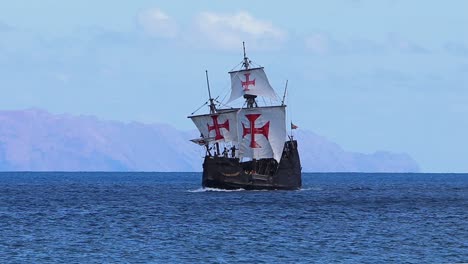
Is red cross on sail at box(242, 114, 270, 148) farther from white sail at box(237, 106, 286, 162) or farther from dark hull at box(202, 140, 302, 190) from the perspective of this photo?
dark hull at box(202, 140, 302, 190)

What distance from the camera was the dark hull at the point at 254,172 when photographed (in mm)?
119438

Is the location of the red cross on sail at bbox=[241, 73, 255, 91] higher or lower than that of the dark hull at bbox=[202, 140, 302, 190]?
higher

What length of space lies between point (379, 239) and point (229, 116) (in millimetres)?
64198

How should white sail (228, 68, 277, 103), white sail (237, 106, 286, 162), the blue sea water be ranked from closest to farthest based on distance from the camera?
the blue sea water < white sail (237, 106, 286, 162) < white sail (228, 68, 277, 103)

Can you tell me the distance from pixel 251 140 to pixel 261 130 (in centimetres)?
172

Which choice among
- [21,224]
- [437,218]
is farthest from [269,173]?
[21,224]

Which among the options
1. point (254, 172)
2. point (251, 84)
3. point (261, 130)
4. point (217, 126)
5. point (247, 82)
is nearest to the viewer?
point (254, 172)

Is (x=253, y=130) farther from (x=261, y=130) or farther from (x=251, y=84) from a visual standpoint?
(x=251, y=84)

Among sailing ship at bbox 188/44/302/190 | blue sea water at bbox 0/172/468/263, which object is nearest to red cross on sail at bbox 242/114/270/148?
sailing ship at bbox 188/44/302/190

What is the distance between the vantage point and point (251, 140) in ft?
408

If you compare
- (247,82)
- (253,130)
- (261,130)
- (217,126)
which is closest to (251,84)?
(247,82)

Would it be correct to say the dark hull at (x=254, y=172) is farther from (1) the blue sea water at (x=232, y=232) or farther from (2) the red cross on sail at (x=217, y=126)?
(1) the blue sea water at (x=232, y=232)

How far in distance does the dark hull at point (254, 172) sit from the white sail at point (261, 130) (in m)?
Answer: 1.15

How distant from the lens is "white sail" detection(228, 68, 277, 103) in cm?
12562
